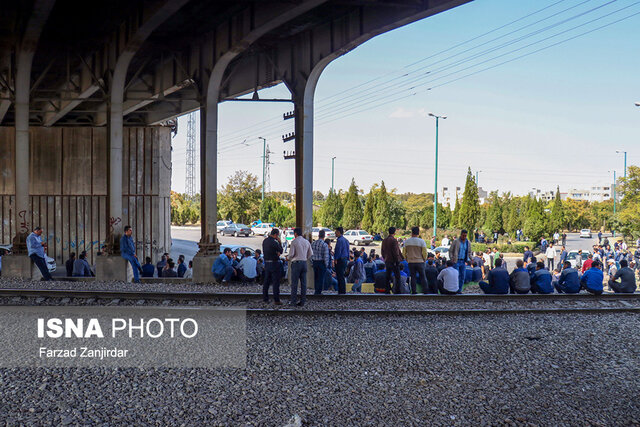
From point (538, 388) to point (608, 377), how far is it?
3.78ft

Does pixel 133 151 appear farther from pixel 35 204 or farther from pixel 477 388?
pixel 477 388

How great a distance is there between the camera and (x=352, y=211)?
194 ft

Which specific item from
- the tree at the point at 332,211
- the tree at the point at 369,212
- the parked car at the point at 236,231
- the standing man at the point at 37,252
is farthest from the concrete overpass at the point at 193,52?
the tree at the point at 332,211

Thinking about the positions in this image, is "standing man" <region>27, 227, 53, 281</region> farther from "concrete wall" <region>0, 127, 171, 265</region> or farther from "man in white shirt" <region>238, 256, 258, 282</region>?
"concrete wall" <region>0, 127, 171, 265</region>

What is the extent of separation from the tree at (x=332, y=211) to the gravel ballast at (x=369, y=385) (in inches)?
2076

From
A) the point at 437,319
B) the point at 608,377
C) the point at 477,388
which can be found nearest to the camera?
the point at 477,388

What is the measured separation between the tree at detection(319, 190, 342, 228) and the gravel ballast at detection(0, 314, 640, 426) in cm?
5273

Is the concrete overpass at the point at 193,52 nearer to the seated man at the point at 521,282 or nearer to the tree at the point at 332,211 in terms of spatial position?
the seated man at the point at 521,282

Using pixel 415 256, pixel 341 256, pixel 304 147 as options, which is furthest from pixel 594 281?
pixel 304 147

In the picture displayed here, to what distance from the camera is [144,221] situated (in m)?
31.8

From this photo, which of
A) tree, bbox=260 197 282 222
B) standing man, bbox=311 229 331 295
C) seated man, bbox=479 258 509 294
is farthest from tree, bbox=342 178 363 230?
standing man, bbox=311 229 331 295

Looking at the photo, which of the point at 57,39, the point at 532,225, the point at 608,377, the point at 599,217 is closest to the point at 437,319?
the point at 608,377

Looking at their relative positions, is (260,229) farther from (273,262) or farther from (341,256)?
(273,262)

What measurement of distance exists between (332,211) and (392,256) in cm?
4904
